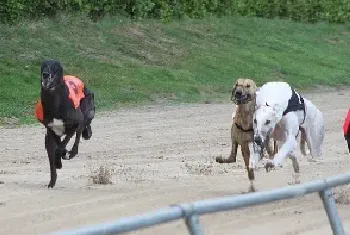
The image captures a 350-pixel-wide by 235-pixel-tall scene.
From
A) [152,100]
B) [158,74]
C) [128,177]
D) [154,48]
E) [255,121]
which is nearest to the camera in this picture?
[255,121]

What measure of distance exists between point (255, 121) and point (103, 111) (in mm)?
9619

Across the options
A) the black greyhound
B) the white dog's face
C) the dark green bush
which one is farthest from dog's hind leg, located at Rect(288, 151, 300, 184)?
the dark green bush

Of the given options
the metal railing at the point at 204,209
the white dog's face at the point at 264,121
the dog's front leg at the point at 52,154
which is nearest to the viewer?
the metal railing at the point at 204,209

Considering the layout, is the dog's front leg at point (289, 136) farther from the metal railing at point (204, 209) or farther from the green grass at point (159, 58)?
the green grass at point (159, 58)

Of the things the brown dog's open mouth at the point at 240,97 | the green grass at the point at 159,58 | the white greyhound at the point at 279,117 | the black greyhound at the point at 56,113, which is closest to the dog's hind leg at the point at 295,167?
the white greyhound at the point at 279,117

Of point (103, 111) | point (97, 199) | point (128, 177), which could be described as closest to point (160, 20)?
point (103, 111)

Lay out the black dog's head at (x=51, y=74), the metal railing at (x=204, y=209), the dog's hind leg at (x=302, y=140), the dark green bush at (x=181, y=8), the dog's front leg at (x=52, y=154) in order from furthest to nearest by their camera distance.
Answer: the dark green bush at (x=181, y=8)
the dog's hind leg at (x=302, y=140)
the dog's front leg at (x=52, y=154)
the black dog's head at (x=51, y=74)
the metal railing at (x=204, y=209)

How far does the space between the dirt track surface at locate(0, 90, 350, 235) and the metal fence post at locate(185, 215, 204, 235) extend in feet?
0.70

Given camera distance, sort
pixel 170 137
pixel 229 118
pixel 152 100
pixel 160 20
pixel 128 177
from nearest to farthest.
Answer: pixel 128 177
pixel 170 137
pixel 229 118
pixel 152 100
pixel 160 20

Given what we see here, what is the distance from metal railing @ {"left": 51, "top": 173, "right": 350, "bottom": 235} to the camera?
4090mm

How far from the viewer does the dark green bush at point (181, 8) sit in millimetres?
24109

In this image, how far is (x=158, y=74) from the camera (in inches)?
904

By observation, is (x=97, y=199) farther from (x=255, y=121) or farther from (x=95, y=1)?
(x=95, y=1)

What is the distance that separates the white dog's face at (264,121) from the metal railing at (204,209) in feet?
13.4
